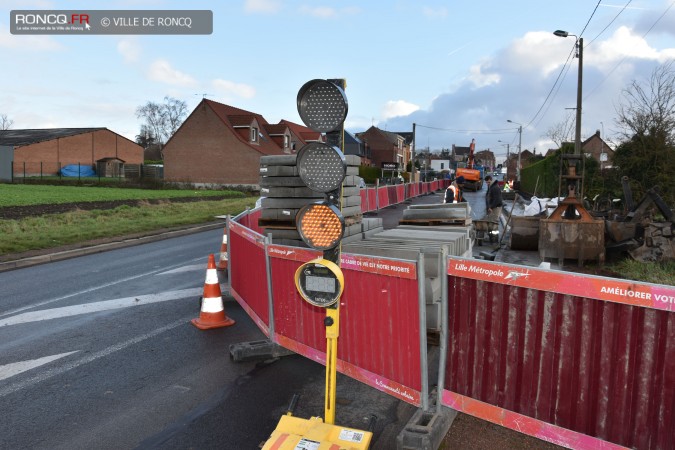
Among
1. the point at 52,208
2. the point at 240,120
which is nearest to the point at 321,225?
the point at 52,208

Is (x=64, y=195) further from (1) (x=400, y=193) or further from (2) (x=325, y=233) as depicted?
(2) (x=325, y=233)

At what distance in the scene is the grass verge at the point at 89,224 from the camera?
14.9 metres

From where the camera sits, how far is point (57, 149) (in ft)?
200

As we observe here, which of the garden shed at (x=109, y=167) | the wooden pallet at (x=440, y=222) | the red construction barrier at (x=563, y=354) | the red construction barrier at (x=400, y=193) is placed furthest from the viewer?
the garden shed at (x=109, y=167)

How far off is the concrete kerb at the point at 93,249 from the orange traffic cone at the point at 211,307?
23.4ft

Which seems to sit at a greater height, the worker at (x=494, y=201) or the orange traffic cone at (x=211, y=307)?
the worker at (x=494, y=201)

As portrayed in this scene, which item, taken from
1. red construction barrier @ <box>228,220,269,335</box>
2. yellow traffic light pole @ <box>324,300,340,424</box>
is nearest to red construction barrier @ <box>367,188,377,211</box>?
red construction barrier @ <box>228,220,269,335</box>

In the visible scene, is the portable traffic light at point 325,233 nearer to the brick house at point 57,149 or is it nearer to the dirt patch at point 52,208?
the dirt patch at point 52,208

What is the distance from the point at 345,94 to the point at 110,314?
231 inches

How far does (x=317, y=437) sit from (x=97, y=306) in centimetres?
593

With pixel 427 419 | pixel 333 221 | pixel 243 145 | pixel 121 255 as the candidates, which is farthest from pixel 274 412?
pixel 243 145

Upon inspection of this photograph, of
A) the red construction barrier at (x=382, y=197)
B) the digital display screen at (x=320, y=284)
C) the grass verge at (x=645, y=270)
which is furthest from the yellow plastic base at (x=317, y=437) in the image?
the red construction barrier at (x=382, y=197)

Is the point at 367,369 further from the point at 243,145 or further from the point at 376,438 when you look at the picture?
the point at 243,145

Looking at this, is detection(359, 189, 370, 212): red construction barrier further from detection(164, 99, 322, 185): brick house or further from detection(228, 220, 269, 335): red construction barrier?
detection(164, 99, 322, 185): brick house
